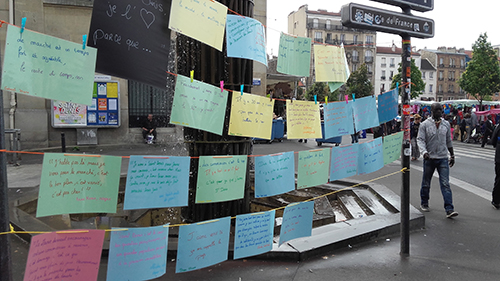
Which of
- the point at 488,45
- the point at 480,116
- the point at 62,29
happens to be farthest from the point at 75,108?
the point at 488,45

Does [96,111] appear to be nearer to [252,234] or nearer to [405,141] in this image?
[252,234]

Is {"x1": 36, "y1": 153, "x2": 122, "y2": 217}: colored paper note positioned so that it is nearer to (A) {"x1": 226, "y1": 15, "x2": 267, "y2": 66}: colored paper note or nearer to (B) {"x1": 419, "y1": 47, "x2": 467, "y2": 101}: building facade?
(A) {"x1": 226, "y1": 15, "x2": 267, "y2": 66}: colored paper note

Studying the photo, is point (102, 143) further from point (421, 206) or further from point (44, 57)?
point (44, 57)

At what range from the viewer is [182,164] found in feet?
9.56

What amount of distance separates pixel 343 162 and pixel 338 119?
47 centimetres

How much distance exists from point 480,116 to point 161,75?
2391 cm

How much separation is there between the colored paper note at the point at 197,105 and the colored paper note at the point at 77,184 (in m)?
0.59

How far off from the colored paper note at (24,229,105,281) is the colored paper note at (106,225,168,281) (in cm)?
12

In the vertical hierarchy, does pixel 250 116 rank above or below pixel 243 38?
below

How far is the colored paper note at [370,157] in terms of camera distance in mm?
4219

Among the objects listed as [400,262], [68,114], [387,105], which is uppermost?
[387,105]

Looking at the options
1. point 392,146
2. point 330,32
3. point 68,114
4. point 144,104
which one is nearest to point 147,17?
point 392,146

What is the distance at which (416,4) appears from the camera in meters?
4.02

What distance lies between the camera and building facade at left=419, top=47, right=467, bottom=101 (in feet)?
275
